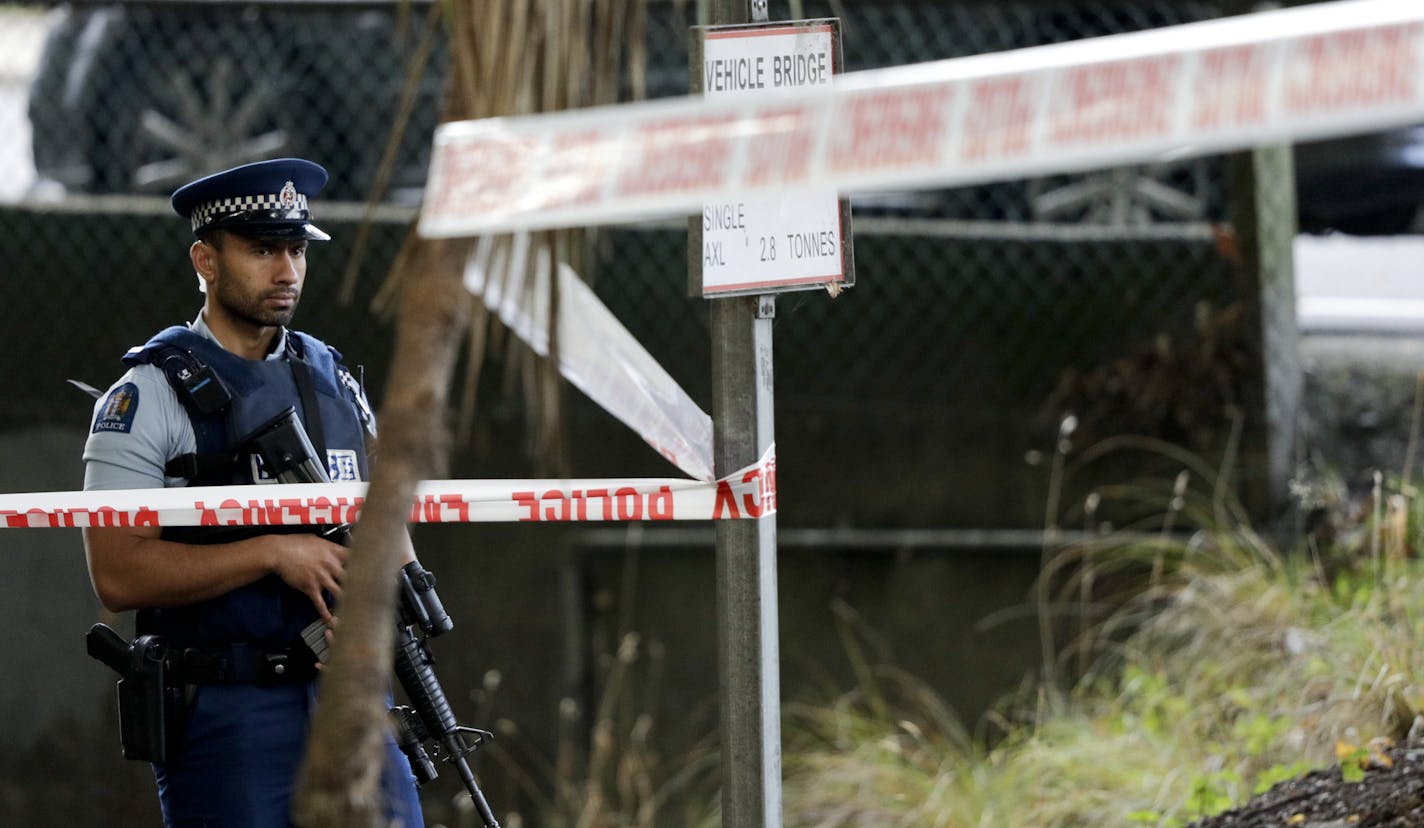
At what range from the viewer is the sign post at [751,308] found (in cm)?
279

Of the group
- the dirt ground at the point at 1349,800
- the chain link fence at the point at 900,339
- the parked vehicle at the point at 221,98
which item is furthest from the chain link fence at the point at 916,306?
the dirt ground at the point at 1349,800

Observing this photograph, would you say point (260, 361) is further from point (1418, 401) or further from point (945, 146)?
point (1418, 401)

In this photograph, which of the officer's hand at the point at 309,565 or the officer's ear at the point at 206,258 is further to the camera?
the officer's ear at the point at 206,258

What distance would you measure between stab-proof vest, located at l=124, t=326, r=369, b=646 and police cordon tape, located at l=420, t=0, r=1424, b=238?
1.17 metres

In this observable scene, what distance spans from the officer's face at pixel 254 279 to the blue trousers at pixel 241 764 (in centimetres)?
66

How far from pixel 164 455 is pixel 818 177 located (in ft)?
5.30

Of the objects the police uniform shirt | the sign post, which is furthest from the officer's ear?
the sign post

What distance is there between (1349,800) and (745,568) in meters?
1.30

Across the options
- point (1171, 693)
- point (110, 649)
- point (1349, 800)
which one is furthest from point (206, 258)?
point (1171, 693)

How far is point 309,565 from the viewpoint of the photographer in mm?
3027

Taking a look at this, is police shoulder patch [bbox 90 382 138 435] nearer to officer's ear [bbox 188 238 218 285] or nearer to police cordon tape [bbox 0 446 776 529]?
police cordon tape [bbox 0 446 776 529]

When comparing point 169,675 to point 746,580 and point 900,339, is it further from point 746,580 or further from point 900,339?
point 900,339

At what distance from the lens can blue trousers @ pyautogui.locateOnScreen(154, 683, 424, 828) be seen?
308 centimetres

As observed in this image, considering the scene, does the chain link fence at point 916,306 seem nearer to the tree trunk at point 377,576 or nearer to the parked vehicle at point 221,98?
the parked vehicle at point 221,98
